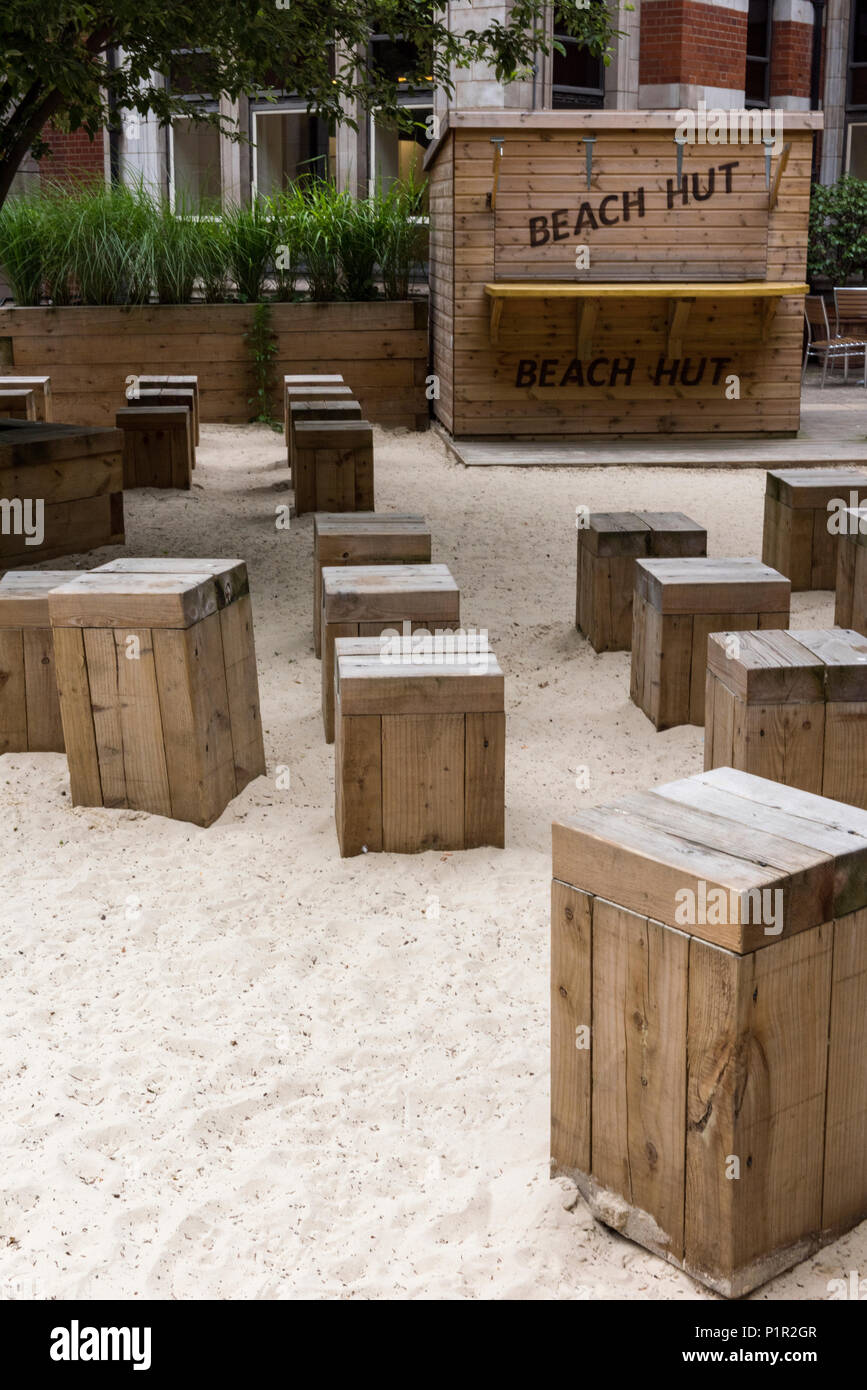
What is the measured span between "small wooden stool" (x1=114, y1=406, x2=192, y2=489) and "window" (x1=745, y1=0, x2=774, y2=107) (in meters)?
11.2

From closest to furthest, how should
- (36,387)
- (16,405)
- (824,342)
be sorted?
(16,405) < (36,387) < (824,342)

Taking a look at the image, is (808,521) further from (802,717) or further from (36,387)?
(36,387)

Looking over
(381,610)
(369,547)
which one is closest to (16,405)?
(369,547)

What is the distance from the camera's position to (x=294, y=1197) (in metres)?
2.35

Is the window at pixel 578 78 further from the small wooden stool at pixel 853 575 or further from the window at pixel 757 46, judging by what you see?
the small wooden stool at pixel 853 575

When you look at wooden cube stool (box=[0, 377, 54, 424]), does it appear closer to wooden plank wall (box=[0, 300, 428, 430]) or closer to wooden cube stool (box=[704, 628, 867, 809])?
wooden plank wall (box=[0, 300, 428, 430])

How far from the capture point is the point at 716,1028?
1996 mm

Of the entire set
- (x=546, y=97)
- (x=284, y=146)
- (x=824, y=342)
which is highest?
(x=546, y=97)

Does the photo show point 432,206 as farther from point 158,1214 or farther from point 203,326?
point 158,1214

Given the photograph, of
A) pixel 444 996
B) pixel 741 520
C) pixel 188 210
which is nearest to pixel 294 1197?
pixel 444 996

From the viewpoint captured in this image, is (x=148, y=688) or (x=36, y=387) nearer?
(x=148, y=688)

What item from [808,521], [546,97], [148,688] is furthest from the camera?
[546,97]

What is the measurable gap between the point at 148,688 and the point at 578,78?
44.6 feet

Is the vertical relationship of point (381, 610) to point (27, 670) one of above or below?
above
